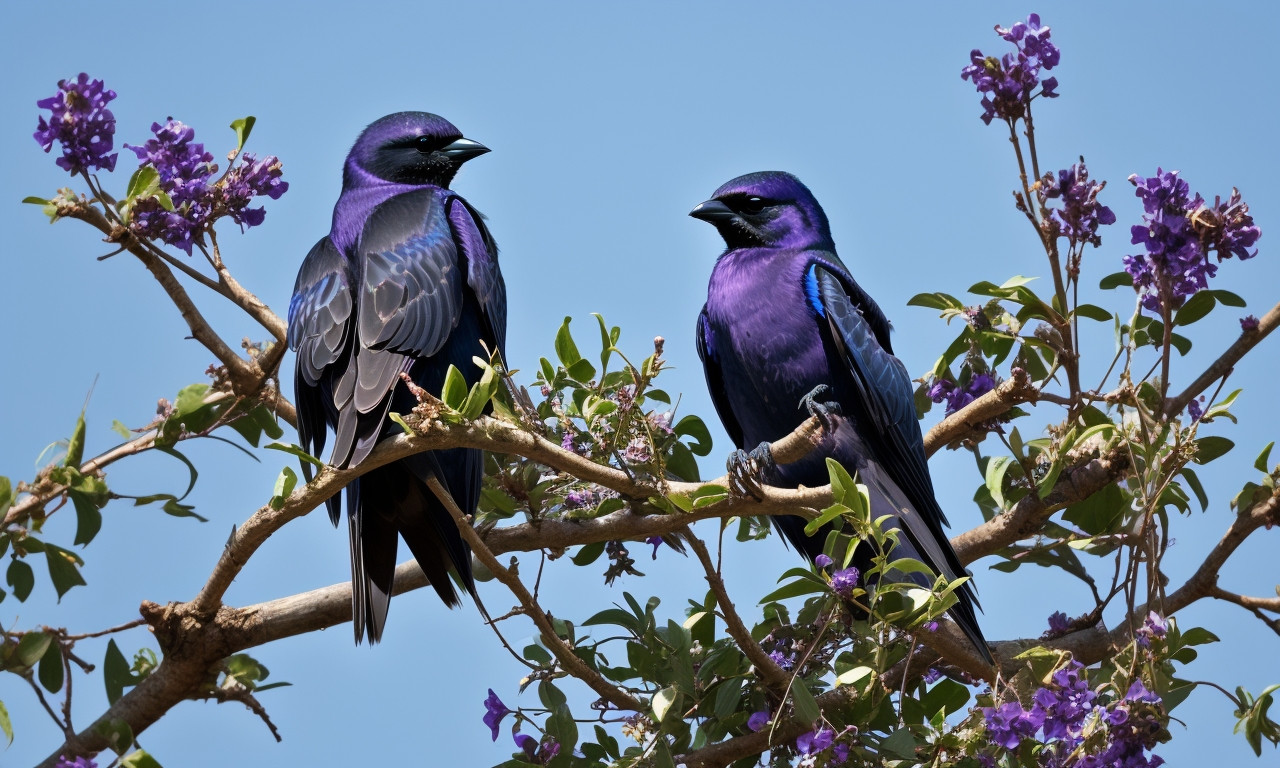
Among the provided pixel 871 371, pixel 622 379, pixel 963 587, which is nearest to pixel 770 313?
pixel 871 371

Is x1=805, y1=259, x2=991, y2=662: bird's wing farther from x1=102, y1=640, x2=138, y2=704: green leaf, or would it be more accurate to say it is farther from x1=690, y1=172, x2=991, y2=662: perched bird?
x1=102, y1=640, x2=138, y2=704: green leaf

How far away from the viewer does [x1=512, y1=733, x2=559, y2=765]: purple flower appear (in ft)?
11.0

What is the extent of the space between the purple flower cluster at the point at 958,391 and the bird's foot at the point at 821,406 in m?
0.32

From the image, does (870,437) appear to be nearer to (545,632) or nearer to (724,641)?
(724,641)

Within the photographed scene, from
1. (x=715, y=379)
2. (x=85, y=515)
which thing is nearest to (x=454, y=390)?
(x=85, y=515)

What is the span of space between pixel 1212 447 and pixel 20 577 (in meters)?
3.62

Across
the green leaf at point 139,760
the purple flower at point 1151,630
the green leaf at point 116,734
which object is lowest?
the green leaf at point 139,760

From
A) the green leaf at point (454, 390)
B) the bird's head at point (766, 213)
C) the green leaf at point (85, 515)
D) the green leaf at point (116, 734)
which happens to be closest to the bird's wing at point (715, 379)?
the bird's head at point (766, 213)

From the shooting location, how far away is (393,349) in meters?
3.82

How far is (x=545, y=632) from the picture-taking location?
10.7 ft

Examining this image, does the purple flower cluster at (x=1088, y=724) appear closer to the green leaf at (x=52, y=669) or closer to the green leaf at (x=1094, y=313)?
the green leaf at (x=1094, y=313)

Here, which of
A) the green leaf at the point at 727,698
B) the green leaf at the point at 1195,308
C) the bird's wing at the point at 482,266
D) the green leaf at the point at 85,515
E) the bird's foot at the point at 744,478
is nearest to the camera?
the bird's foot at the point at 744,478

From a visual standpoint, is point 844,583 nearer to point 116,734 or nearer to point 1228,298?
point 1228,298

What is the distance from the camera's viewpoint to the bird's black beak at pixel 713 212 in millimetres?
4723
